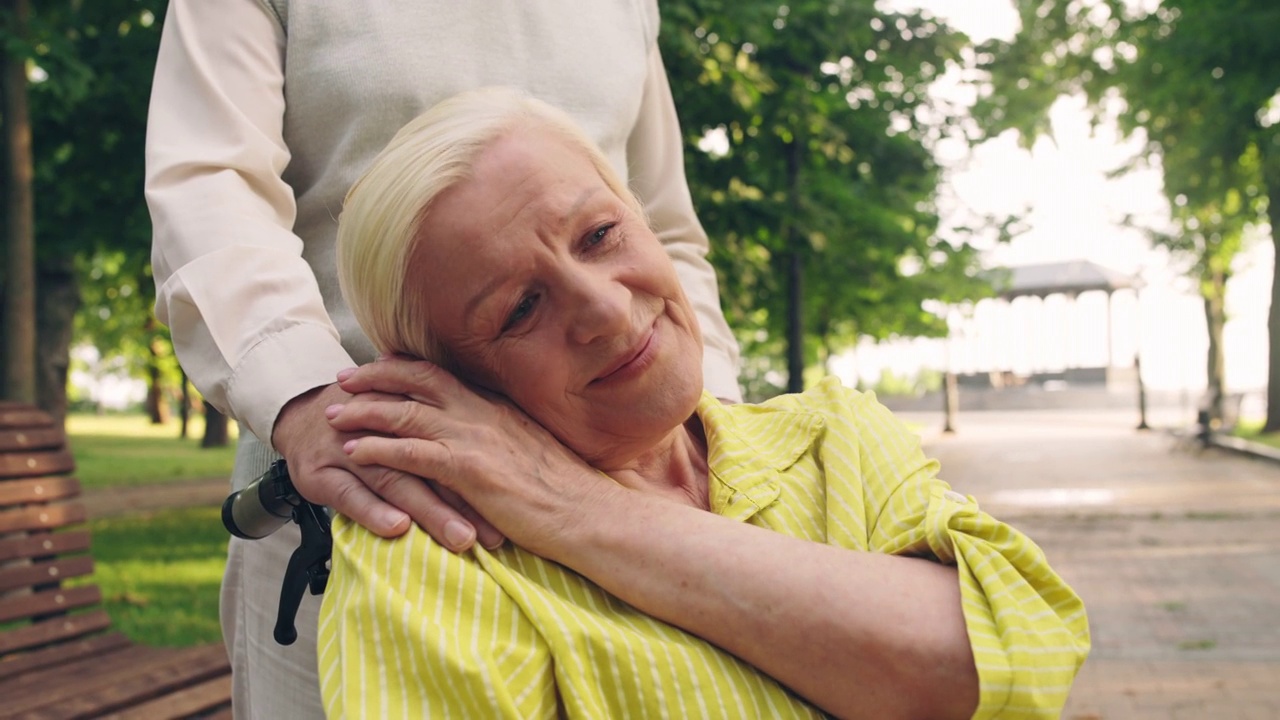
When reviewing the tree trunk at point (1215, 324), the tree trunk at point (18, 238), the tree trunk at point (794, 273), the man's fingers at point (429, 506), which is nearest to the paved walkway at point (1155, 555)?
the tree trunk at point (794, 273)

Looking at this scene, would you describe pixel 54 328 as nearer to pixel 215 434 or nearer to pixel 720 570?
pixel 720 570

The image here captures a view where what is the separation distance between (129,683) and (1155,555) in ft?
27.0

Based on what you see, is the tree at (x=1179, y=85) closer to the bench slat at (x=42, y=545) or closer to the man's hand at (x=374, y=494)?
the bench slat at (x=42, y=545)

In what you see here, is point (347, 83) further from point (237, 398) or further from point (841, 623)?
point (841, 623)

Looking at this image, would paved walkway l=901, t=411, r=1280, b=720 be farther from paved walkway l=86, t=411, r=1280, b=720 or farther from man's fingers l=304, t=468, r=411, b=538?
man's fingers l=304, t=468, r=411, b=538

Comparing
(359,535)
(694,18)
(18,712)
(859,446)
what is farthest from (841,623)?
(694,18)

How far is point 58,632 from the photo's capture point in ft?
12.3

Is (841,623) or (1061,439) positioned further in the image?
(1061,439)

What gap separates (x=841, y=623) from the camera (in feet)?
4.22

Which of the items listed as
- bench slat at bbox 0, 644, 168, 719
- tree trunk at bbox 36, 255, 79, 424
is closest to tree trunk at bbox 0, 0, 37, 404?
tree trunk at bbox 36, 255, 79, 424

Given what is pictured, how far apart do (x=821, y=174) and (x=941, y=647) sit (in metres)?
9.32

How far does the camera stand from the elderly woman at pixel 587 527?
1.27 m

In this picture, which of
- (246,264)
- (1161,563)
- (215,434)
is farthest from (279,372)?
(215,434)

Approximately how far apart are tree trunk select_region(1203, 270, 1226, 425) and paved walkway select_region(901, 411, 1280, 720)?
27.1 feet
